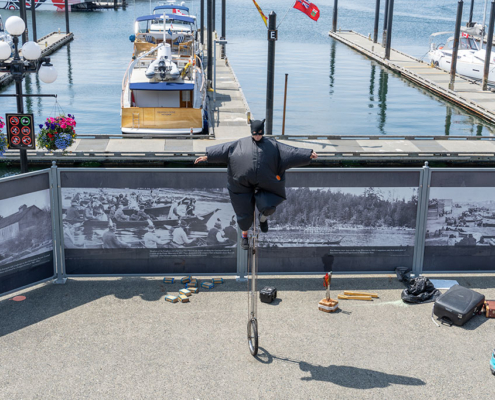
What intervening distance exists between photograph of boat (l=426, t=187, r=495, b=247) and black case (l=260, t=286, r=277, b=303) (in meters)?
2.77

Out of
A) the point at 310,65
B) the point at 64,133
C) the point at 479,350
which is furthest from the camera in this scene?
the point at 310,65

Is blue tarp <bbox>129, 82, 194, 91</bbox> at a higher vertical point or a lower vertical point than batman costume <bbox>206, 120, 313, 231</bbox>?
lower

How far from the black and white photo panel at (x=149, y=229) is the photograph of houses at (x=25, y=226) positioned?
0.30m

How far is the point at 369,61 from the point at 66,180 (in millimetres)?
51686

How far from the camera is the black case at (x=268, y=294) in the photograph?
9.10 m

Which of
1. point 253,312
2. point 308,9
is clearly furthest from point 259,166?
point 308,9

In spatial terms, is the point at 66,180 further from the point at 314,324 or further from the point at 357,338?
the point at 357,338

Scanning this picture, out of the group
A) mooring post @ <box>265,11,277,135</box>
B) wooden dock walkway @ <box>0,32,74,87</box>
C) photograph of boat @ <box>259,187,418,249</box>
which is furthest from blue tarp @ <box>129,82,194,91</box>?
wooden dock walkway @ <box>0,32,74,87</box>

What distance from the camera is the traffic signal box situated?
38.4 feet

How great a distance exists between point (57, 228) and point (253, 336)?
3.77 meters

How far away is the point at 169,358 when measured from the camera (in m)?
7.61

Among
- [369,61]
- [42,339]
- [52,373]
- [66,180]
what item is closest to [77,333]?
[42,339]

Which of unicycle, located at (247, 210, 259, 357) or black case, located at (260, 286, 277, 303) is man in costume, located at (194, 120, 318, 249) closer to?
unicycle, located at (247, 210, 259, 357)

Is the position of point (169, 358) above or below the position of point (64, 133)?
below
